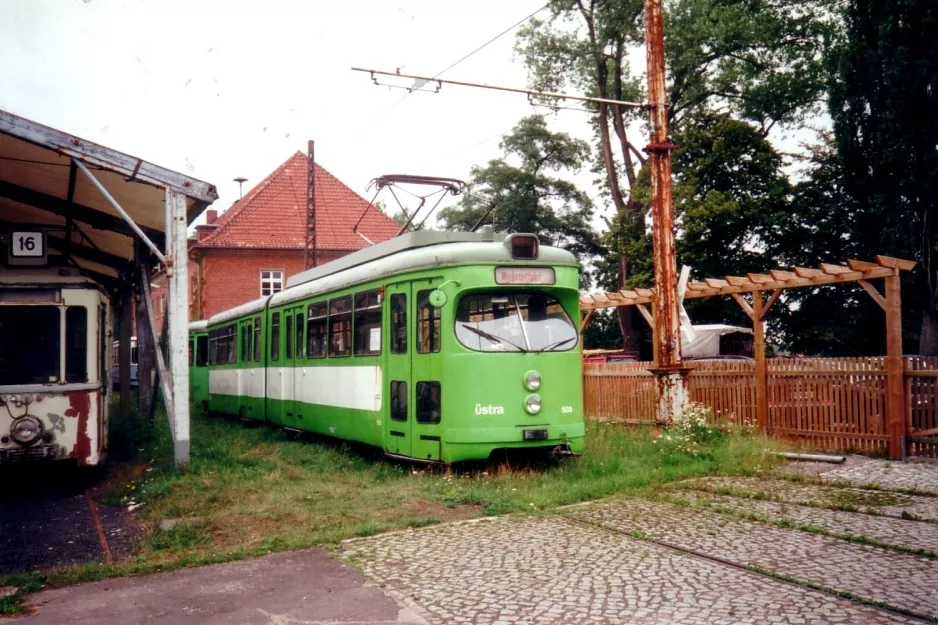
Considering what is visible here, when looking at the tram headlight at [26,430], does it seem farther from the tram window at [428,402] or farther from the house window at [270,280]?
the house window at [270,280]

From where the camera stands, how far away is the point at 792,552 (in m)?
7.36

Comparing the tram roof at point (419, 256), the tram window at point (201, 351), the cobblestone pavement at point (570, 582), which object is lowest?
the cobblestone pavement at point (570, 582)

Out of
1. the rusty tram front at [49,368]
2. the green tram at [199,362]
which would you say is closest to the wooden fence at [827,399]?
the rusty tram front at [49,368]

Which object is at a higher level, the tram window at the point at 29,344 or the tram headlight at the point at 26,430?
the tram window at the point at 29,344

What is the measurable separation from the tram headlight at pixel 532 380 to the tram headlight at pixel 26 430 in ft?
19.8

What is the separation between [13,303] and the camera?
11312mm

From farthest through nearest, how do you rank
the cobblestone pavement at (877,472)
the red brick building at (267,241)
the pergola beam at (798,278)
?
the red brick building at (267,241), the pergola beam at (798,278), the cobblestone pavement at (877,472)

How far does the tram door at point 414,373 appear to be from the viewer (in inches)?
446

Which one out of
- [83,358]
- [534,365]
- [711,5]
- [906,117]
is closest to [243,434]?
[83,358]

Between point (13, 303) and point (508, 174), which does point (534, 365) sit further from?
point (508, 174)

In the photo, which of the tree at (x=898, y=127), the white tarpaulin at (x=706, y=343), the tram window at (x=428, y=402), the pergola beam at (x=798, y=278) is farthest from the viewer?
the tree at (x=898, y=127)

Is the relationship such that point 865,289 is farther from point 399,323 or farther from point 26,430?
point 26,430

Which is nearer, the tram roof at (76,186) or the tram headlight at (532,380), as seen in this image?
the tram headlight at (532,380)

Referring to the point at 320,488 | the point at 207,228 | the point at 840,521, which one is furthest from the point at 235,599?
the point at 207,228
